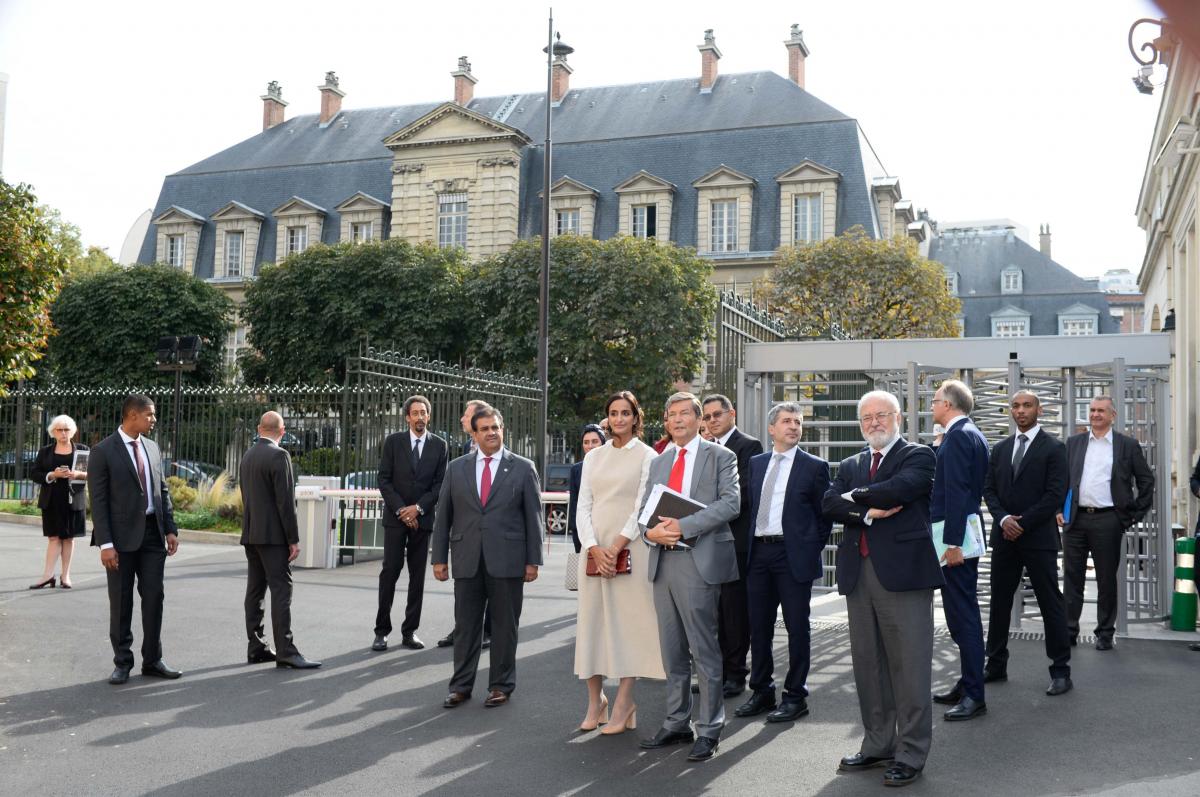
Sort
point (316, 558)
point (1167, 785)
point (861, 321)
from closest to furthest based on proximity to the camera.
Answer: point (1167, 785) → point (316, 558) → point (861, 321)

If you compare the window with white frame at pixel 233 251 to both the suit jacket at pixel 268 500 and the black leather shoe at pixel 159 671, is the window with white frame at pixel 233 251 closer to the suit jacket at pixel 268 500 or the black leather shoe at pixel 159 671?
the suit jacket at pixel 268 500

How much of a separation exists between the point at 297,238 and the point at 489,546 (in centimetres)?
5173

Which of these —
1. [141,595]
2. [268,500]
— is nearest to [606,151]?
[268,500]

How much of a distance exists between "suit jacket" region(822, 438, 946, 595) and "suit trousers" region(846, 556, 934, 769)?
0.23ft

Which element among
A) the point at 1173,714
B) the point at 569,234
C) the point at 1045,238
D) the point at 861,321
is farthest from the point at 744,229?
the point at 1173,714

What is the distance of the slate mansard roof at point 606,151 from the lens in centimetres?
4897

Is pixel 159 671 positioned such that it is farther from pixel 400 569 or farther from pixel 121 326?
pixel 121 326

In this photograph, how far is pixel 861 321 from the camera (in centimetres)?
3562

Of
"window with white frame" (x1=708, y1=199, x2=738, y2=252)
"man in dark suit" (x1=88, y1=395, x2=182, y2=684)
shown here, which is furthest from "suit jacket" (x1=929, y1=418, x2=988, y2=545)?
"window with white frame" (x1=708, y1=199, x2=738, y2=252)

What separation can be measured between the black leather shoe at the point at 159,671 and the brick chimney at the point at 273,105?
2293 inches

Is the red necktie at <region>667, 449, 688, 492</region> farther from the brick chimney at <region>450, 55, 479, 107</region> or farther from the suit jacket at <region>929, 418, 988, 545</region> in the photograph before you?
the brick chimney at <region>450, 55, 479, 107</region>

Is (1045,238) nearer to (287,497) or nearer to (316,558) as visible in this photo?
(316,558)

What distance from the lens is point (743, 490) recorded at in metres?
7.28

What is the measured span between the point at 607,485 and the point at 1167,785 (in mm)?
3134
